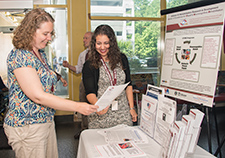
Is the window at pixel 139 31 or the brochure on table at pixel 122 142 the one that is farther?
the window at pixel 139 31

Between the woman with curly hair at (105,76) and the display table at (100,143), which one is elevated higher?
the woman with curly hair at (105,76)

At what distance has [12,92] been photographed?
1316 mm

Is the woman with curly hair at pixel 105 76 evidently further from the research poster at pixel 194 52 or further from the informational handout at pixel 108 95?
the research poster at pixel 194 52

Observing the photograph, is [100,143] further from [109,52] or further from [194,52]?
[194,52]

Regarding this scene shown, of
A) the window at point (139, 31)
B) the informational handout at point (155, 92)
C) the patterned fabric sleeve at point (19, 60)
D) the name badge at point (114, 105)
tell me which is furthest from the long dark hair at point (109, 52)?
the window at point (139, 31)

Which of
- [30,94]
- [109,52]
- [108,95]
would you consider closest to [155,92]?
[108,95]

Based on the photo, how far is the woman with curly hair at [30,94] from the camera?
1.22 metres

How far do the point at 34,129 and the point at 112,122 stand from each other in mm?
703

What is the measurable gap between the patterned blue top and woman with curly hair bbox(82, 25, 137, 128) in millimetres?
515

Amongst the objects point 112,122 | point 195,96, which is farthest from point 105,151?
point 195,96

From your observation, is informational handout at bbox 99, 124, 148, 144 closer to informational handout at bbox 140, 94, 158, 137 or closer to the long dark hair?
informational handout at bbox 140, 94, 158, 137

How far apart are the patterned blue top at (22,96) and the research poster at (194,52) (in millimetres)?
1558

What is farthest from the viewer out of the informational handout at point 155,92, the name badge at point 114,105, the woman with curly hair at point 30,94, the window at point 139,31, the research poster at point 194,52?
the window at point 139,31

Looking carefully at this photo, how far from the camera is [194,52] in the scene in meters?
2.24
